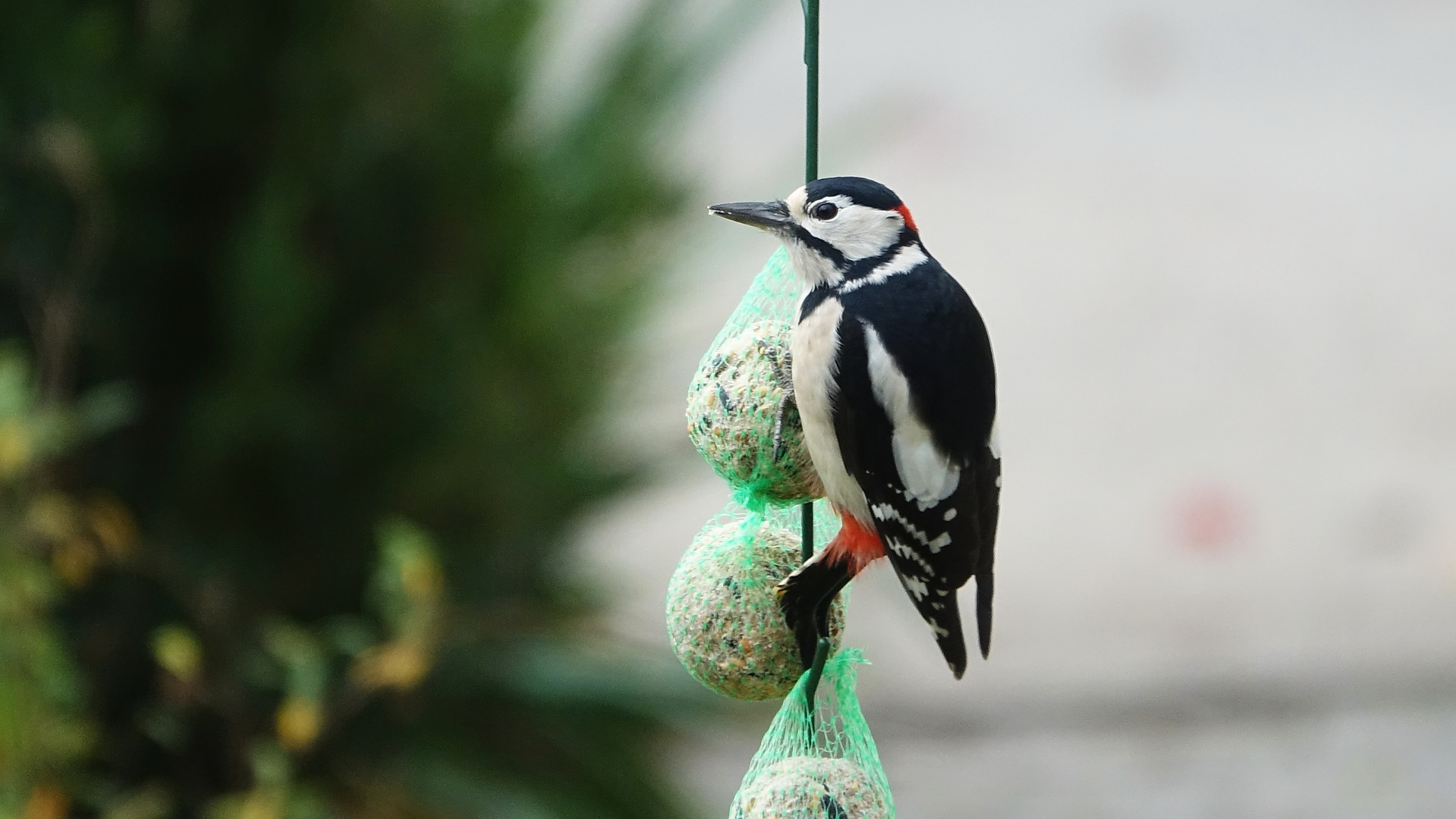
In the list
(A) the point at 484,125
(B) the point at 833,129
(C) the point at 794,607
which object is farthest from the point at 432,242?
(C) the point at 794,607

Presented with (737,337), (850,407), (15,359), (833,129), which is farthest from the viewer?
(833,129)

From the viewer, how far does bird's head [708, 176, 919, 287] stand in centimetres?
110

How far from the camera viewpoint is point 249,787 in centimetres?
188

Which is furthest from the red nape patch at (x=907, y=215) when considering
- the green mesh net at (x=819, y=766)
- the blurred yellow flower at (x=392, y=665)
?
the blurred yellow flower at (x=392, y=665)

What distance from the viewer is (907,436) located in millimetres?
1093

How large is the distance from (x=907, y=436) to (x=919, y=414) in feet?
0.06

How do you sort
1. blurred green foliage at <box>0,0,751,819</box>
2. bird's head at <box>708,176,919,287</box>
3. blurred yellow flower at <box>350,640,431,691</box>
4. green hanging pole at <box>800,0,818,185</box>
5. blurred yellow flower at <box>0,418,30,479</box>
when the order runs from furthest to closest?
blurred green foliage at <box>0,0,751,819</box>
blurred yellow flower at <box>350,640,431,691</box>
blurred yellow flower at <box>0,418,30,479</box>
bird's head at <box>708,176,919,287</box>
green hanging pole at <box>800,0,818,185</box>

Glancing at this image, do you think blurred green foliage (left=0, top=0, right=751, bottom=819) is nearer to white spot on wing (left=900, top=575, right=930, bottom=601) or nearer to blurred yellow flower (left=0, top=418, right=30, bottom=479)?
blurred yellow flower (left=0, top=418, right=30, bottom=479)

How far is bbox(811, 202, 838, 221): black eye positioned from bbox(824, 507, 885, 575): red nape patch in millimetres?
215

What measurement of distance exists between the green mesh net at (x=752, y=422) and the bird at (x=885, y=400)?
32 mm

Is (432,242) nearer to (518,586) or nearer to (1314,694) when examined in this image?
(518,586)

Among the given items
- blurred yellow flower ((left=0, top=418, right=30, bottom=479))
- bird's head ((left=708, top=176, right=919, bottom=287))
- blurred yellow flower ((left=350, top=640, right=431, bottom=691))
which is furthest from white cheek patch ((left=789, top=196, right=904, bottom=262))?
blurred yellow flower ((left=0, top=418, right=30, bottom=479))

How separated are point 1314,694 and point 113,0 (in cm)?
262

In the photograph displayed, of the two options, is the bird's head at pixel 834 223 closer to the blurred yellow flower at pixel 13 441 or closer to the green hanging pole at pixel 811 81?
the green hanging pole at pixel 811 81
